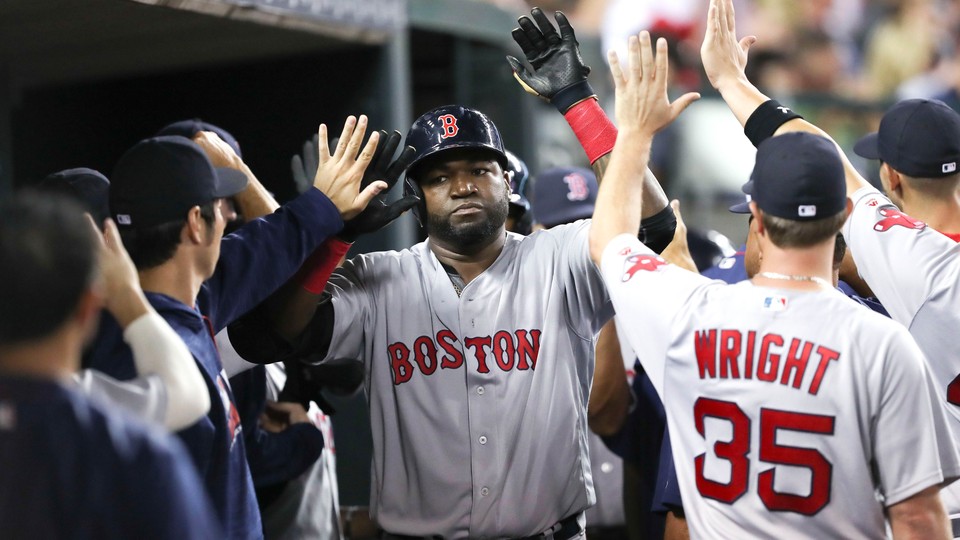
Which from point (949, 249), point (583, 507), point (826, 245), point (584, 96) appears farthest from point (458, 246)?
point (949, 249)

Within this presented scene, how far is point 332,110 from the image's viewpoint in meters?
3.89

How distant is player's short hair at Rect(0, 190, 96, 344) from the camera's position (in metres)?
1.44

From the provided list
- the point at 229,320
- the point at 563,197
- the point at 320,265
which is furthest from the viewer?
the point at 563,197

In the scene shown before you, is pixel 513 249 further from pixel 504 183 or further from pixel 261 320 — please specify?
pixel 261 320

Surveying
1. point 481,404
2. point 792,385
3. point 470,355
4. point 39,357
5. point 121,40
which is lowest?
point 481,404

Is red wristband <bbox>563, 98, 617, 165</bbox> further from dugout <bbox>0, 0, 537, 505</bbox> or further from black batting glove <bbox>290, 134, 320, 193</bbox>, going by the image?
dugout <bbox>0, 0, 537, 505</bbox>

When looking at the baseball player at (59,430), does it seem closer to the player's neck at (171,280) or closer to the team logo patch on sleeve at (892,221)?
the player's neck at (171,280)

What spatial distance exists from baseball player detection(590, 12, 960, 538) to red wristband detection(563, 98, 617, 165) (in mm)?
477

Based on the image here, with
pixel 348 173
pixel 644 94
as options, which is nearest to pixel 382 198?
pixel 348 173

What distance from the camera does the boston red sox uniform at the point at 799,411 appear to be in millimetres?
1914

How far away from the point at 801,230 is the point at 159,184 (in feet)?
4.13

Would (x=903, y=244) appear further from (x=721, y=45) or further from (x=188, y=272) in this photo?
(x=188, y=272)

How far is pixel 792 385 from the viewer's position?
194cm

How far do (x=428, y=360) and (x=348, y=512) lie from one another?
4.39 feet
